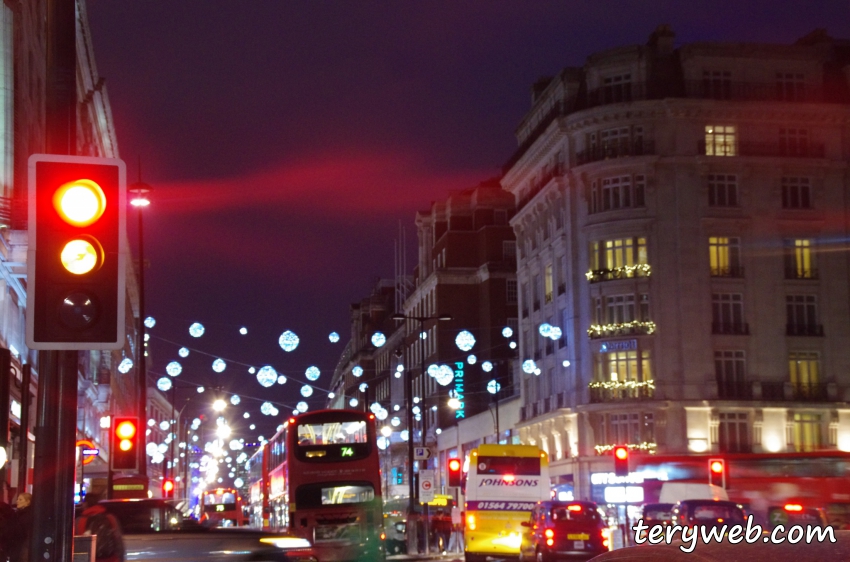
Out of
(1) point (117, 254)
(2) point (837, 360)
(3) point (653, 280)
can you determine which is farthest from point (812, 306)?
(1) point (117, 254)

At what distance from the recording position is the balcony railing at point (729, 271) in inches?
2309

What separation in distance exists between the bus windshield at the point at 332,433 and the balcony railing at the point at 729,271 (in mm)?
33179

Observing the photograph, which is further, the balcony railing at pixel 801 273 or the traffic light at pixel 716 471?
the balcony railing at pixel 801 273

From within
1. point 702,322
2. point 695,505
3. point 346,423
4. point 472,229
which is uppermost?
point 472,229

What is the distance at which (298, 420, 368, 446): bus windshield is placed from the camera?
2978cm

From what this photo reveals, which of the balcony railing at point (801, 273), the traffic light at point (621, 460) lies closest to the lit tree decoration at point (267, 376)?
the traffic light at point (621, 460)

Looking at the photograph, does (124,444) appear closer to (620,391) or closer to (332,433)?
(332,433)

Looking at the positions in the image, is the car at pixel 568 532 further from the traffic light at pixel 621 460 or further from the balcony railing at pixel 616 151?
the balcony railing at pixel 616 151

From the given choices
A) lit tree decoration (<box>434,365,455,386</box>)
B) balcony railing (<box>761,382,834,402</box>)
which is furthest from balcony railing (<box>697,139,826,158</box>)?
A: lit tree decoration (<box>434,365,455,386</box>)

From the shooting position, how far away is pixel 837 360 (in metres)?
58.8

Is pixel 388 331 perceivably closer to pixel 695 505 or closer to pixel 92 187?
pixel 695 505

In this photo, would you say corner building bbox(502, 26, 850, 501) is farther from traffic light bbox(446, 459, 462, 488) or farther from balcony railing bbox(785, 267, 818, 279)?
traffic light bbox(446, 459, 462, 488)

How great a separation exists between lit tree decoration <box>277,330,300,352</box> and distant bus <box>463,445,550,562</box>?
21.3 feet

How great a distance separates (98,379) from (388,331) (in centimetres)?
6401
